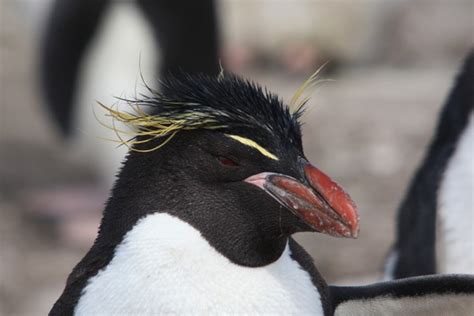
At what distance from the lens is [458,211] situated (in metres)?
2.66

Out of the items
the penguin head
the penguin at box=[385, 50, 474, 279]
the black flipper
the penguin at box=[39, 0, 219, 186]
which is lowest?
the penguin at box=[39, 0, 219, 186]

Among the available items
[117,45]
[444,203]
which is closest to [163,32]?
[117,45]

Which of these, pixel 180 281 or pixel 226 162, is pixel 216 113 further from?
pixel 180 281

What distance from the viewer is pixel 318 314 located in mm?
1845

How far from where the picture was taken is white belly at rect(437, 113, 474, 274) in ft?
8.63

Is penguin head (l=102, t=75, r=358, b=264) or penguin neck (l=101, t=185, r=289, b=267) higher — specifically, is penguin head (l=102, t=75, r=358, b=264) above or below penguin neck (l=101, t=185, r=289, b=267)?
above

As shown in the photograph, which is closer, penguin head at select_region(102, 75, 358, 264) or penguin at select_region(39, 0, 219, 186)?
penguin head at select_region(102, 75, 358, 264)

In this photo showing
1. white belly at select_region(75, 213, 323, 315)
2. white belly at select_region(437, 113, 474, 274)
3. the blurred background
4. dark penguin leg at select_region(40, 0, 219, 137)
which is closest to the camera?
white belly at select_region(75, 213, 323, 315)

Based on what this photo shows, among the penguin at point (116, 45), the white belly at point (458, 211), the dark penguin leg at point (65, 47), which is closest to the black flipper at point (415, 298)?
the white belly at point (458, 211)

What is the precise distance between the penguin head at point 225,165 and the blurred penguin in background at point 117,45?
3.67m

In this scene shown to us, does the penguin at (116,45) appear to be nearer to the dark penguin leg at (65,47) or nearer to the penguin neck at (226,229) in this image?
the dark penguin leg at (65,47)

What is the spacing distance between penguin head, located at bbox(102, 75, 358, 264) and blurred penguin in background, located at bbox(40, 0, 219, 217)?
145 inches

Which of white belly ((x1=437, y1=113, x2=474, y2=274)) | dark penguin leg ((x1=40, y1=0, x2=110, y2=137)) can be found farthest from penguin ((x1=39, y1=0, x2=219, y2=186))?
white belly ((x1=437, y1=113, x2=474, y2=274))

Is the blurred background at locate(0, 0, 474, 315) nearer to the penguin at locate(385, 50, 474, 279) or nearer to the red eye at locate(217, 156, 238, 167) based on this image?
the penguin at locate(385, 50, 474, 279)
